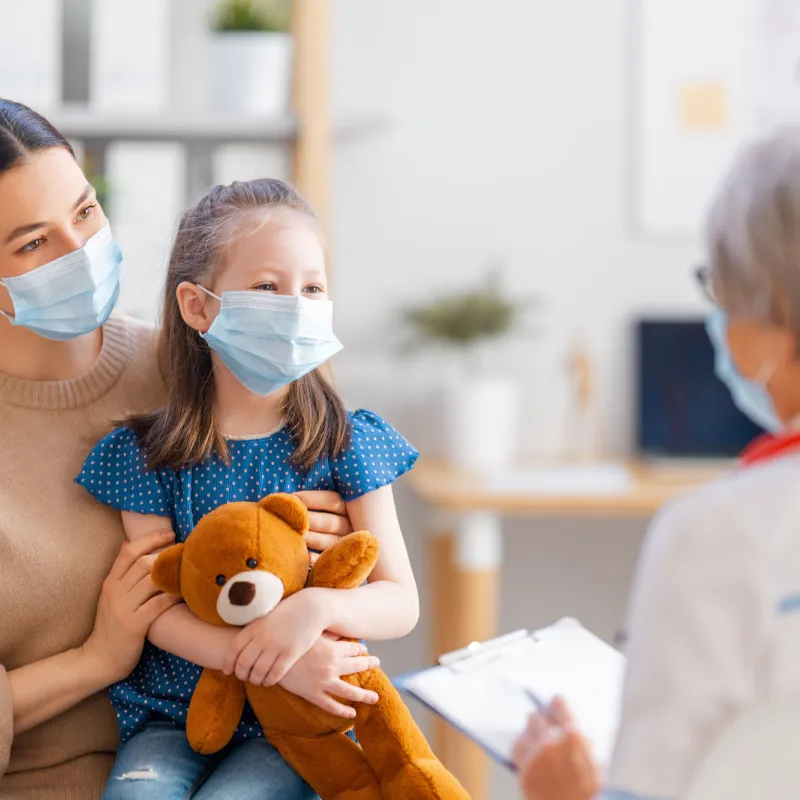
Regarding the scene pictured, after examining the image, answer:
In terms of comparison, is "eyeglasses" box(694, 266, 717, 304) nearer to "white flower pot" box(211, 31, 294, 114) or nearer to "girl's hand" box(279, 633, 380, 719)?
"girl's hand" box(279, 633, 380, 719)

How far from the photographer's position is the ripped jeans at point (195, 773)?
106cm

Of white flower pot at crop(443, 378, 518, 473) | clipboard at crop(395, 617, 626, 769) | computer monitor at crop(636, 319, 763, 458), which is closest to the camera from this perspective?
clipboard at crop(395, 617, 626, 769)

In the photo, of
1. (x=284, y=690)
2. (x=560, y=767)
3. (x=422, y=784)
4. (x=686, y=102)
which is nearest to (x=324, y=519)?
(x=284, y=690)

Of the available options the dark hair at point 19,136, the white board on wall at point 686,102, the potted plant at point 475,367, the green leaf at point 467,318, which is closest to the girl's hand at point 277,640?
the dark hair at point 19,136

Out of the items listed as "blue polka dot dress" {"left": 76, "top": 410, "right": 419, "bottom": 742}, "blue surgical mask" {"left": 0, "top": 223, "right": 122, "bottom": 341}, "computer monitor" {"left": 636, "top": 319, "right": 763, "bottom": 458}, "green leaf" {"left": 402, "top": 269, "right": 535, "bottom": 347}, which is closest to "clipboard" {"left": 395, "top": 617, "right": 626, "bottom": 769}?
"blue polka dot dress" {"left": 76, "top": 410, "right": 419, "bottom": 742}

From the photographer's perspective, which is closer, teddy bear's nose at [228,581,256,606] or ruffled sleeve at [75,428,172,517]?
teddy bear's nose at [228,581,256,606]

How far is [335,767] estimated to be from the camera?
3.47 feet

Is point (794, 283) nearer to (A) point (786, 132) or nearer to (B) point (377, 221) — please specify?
(A) point (786, 132)

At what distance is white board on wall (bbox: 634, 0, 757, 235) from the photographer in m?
2.75

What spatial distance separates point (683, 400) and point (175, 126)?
1.38 meters

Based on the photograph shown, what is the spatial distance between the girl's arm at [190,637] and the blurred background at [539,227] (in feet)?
5.05

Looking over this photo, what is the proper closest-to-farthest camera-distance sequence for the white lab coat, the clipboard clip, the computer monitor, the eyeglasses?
the white lab coat
the eyeglasses
the clipboard clip
the computer monitor

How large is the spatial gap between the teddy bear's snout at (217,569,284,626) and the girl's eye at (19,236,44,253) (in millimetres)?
461

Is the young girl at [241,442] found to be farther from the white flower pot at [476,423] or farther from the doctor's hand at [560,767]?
the white flower pot at [476,423]
